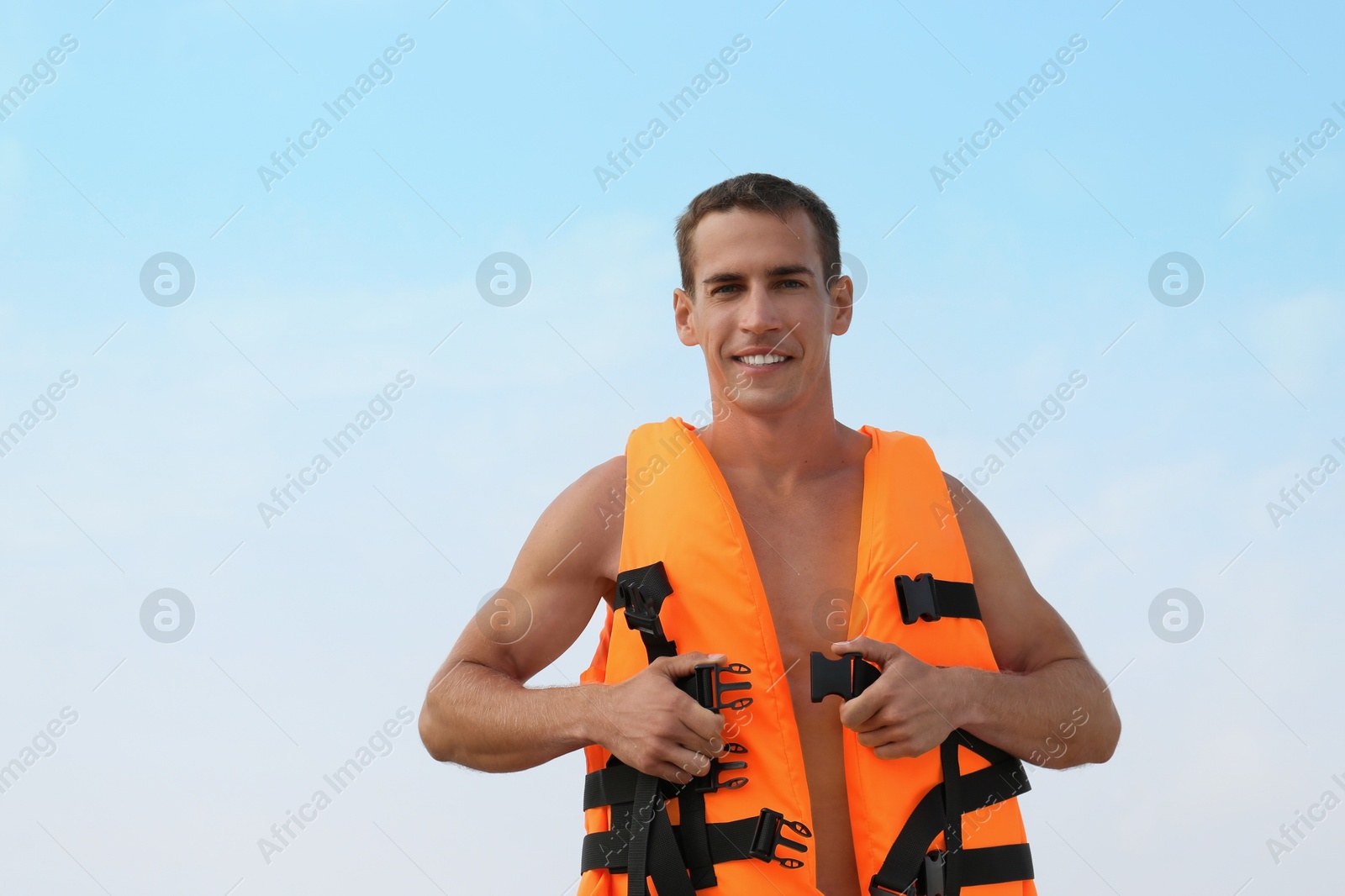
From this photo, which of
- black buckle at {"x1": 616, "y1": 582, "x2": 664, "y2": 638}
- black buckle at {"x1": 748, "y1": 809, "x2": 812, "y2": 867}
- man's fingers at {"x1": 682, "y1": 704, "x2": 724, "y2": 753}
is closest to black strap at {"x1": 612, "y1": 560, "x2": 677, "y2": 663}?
black buckle at {"x1": 616, "y1": 582, "x2": 664, "y2": 638}

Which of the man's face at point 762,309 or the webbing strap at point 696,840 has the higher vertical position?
the man's face at point 762,309

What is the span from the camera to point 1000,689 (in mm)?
4270

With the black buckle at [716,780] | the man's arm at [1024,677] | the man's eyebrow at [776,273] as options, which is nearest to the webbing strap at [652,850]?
the black buckle at [716,780]

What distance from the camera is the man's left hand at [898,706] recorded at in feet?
12.7

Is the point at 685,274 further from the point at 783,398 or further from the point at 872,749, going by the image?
the point at 872,749

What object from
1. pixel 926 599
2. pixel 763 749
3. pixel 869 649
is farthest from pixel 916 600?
Result: pixel 763 749

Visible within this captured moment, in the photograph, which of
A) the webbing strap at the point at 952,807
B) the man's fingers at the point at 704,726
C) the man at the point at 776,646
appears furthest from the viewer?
the webbing strap at the point at 952,807

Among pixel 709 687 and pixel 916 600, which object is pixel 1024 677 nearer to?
pixel 916 600

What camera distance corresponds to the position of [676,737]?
3.82 metres

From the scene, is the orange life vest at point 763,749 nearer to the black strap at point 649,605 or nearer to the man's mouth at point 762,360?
→ the black strap at point 649,605

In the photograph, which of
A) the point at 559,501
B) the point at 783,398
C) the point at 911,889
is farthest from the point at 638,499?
the point at 911,889

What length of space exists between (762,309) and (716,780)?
1.90 meters

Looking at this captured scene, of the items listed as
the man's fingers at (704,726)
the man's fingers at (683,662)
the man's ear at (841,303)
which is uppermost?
the man's ear at (841,303)

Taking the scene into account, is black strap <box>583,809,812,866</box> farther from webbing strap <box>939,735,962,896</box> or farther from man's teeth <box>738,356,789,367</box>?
man's teeth <box>738,356,789,367</box>
